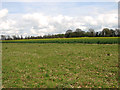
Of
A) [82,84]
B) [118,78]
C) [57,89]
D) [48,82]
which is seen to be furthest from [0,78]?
[118,78]

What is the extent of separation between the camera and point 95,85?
7.10m

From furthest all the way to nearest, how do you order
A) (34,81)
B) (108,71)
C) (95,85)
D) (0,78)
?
(108,71) → (0,78) → (34,81) → (95,85)

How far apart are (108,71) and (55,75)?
4053 millimetres

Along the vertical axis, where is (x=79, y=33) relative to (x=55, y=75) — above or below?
above

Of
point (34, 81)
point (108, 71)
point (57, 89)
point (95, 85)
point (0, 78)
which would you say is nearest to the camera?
point (57, 89)

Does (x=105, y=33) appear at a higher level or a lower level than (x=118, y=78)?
higher

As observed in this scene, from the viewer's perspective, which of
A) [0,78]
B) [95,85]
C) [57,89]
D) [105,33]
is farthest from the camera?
[105,33]

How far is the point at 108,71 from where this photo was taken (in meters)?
9.72

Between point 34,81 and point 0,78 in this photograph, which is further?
point 0,78

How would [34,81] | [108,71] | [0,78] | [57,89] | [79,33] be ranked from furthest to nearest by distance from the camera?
[79,33], [108,71], [0,78], [34,81], [57,89]

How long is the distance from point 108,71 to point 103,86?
3030 mm

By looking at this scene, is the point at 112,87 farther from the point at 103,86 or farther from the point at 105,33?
the point at 105,33

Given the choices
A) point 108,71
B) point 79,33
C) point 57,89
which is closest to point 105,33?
point 79,33

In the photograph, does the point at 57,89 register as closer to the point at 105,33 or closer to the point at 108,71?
the point at 108,71
